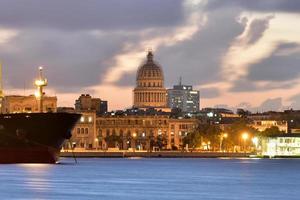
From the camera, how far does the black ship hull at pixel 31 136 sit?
121125mm

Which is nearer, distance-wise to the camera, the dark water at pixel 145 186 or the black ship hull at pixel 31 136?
the dark water at pixel 145 186

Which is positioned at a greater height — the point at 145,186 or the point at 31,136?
the point at 31,136

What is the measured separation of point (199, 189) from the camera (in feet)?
306

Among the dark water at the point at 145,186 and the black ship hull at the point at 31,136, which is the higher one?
the black ship hull at the point at 31,136

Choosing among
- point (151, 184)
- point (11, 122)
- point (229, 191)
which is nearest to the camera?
point (229, 191)

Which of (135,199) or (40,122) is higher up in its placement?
(40,122)

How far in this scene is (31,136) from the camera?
400 feet

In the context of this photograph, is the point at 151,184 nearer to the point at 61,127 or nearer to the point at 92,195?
the point at 92,195

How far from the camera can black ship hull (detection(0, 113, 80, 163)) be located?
397 feet

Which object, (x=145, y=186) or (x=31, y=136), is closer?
(x=145, y=186)

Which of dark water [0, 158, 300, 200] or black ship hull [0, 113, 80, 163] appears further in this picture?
black ship hull [0, 113, 80, 163]

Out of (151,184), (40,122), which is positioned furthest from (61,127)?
(151,184)

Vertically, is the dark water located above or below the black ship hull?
below

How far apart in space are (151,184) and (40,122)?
86.6 feet
